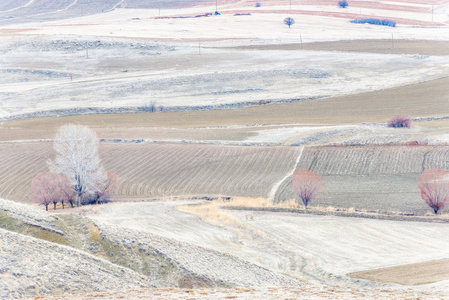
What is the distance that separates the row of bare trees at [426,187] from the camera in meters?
34.1

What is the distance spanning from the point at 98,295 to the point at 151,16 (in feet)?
425

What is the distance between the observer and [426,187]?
34.7 meters

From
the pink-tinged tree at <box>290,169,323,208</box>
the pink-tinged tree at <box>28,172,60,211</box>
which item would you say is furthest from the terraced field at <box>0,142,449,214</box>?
the pink-tinged tree at <box>28,172,60,211</box>

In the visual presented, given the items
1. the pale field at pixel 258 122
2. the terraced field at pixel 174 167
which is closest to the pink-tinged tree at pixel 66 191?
the terraced field at pixel 174 167

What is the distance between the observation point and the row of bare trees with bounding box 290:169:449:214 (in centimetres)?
3412

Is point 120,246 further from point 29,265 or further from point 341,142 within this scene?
point 341,142

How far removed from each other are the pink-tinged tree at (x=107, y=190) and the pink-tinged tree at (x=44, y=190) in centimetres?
248

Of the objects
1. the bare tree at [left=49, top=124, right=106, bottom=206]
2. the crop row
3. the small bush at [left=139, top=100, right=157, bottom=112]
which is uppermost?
the small bush at [left=139, top=100, right=157, bottom=112]

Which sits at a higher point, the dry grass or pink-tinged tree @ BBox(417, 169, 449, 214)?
the dry grass

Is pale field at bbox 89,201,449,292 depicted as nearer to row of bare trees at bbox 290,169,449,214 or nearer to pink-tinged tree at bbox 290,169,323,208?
row of bare trees at bbox 290,169,449,214

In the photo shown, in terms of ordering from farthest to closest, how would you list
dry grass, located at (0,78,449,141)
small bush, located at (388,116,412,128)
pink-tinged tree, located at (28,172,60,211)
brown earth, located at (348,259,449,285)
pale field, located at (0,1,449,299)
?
1. dry grass, located at (0,78,449,141)
2. small bush, located at (388,116,412,128)
3. pink-tinged tree, located at (28,172,60,211)
4. pale field, located at (0,1,449,299)
5. brown earth, located at (348,259,449,285)

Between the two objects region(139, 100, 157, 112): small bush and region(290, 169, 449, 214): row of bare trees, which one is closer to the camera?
region(290, 169, 449, 214): row of bare trees

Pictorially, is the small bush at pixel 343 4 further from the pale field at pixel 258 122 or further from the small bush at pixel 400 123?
the small bush at pixel 400 123

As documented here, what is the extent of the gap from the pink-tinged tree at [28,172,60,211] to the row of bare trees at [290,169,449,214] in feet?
49.3
